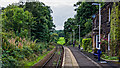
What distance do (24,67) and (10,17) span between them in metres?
10.3

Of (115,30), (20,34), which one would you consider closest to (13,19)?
(20,34)

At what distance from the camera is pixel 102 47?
69.5 ft

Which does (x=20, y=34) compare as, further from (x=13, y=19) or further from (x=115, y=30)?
(x=115, y=30)

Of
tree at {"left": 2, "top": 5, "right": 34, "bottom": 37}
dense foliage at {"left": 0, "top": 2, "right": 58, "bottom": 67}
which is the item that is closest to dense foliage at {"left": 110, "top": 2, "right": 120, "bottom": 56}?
dense foliage at {"left": 0, "top": 2, "right": 58, "bottom": 67}

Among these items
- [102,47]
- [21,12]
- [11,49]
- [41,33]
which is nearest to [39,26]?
[41,33]

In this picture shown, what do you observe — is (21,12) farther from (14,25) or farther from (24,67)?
(24,67)

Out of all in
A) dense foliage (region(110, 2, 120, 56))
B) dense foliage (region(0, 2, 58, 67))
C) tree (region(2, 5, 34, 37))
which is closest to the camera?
dense foliage (region(0, 2, 58, 67))

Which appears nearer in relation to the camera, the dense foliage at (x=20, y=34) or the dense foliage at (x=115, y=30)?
the dense foliage at (x=20, y=34)

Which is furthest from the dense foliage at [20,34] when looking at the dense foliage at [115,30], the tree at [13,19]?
the dense foliage at [115,30]

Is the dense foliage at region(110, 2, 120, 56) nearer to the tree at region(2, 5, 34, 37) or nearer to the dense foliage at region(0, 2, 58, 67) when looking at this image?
the dense foliage at region(0, 2, 58, 67)

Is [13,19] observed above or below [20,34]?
above

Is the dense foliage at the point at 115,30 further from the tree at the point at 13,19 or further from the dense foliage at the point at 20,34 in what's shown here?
the tree at the point at 13,19

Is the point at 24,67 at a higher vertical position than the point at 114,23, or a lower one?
lower

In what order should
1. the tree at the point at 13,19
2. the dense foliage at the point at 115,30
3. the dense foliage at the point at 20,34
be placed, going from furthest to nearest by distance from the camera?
1. the tree at the point at 13,19
2. the dense foliage at the point at 115,30
3. the dense foliage at the point at 20,34
